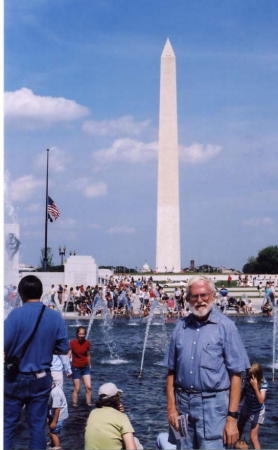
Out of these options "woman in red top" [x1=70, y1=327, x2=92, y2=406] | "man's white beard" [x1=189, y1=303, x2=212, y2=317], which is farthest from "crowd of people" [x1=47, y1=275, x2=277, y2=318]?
"man's white beard" [x1=189, y1=303, x2=212, y2=317]

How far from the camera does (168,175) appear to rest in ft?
178

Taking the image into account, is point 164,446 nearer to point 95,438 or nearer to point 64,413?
point 95,438

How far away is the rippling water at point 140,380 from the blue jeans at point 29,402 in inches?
122

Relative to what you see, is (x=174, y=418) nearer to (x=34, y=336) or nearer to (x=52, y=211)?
(x=34, y=336)

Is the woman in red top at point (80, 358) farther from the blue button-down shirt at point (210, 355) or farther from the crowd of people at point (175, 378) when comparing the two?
the blue button-down shirt at point (210, 355)

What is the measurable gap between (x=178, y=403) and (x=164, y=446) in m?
0.61

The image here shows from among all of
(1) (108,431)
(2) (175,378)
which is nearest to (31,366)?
(1) (108,431)

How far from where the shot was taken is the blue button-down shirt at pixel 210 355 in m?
4.81

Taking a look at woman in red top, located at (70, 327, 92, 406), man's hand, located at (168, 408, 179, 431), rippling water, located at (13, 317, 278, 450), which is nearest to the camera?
man's hand, located at (168, 408, 179, 431)

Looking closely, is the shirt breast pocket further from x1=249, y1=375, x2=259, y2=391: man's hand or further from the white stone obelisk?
the white stone obelisk

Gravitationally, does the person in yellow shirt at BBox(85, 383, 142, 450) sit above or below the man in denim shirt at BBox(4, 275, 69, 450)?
below

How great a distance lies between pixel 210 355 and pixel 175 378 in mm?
352

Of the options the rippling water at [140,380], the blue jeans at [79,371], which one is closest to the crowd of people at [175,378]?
the rippling water at [140,380]

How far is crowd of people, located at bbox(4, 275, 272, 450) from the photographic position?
482 centimetres
